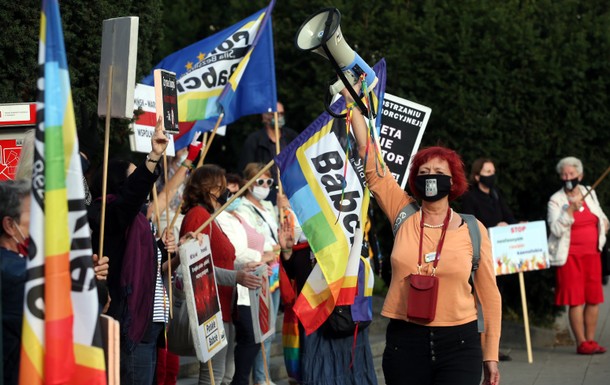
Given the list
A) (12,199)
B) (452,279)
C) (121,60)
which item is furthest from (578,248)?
(12,199)

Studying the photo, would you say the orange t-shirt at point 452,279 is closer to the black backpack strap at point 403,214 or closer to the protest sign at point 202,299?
the black backpack strap at point 403,214

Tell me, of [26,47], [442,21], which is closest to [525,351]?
[442,21]

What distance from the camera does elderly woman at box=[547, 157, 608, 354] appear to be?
1211 centimetres

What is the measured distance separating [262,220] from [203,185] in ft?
4.20

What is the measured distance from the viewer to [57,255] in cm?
412

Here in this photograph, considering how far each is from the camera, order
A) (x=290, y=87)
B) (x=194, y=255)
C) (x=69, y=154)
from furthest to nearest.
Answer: (x=290, y=87), (x=194, y=255), (x=69, y=154)

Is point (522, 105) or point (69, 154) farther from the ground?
point (522, 105)

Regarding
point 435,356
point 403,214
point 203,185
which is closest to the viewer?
point 435,356

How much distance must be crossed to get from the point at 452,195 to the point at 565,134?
23.5 ft

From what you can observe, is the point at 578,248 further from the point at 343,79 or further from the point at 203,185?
the point at 343,79

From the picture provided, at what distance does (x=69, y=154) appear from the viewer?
14.0 ft

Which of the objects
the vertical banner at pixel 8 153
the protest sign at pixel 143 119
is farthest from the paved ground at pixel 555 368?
the vertical banner at pixel 8 153

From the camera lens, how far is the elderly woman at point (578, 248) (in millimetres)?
12109

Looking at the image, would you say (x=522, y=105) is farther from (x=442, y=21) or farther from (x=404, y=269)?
(x=404, y=269)
